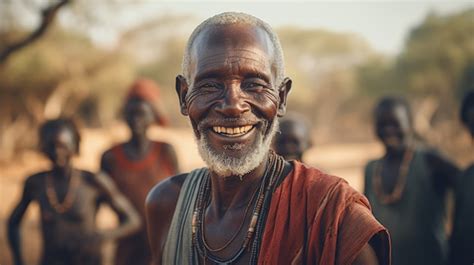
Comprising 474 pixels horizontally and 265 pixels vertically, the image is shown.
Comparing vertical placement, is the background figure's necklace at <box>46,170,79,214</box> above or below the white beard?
below

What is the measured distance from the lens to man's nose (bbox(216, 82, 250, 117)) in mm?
2131

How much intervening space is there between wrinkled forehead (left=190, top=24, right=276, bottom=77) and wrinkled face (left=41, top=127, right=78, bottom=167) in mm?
2589

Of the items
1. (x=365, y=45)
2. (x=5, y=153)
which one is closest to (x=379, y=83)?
(x=365, y=45)

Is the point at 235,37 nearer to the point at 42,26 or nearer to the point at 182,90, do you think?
the point at 182,90

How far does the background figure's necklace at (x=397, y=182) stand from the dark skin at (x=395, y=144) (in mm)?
26

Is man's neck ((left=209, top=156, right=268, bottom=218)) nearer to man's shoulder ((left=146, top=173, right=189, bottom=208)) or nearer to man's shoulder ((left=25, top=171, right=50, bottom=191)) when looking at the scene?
man's shoulder ((left=146, top=173, right=189, bottom=208))

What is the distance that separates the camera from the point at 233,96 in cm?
213

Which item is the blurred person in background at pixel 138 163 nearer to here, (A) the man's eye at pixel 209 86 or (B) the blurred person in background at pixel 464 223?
(B) the blurred person in background at pixel 464 223

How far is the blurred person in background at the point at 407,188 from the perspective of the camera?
173 inches

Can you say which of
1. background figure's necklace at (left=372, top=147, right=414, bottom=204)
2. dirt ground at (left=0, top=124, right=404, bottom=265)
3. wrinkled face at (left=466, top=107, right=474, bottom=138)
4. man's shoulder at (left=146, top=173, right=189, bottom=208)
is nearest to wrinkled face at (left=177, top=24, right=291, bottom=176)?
man's shoulder at (left=146, top=173, right=189, bottom=208)

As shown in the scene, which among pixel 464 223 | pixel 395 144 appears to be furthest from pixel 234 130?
pixel 395 144

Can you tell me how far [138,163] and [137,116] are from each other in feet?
1.59

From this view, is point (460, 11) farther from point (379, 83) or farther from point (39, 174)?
point (39, 174)

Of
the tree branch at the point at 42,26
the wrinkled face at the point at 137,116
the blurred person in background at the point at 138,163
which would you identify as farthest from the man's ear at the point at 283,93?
the tree branch at the point at 42,26
